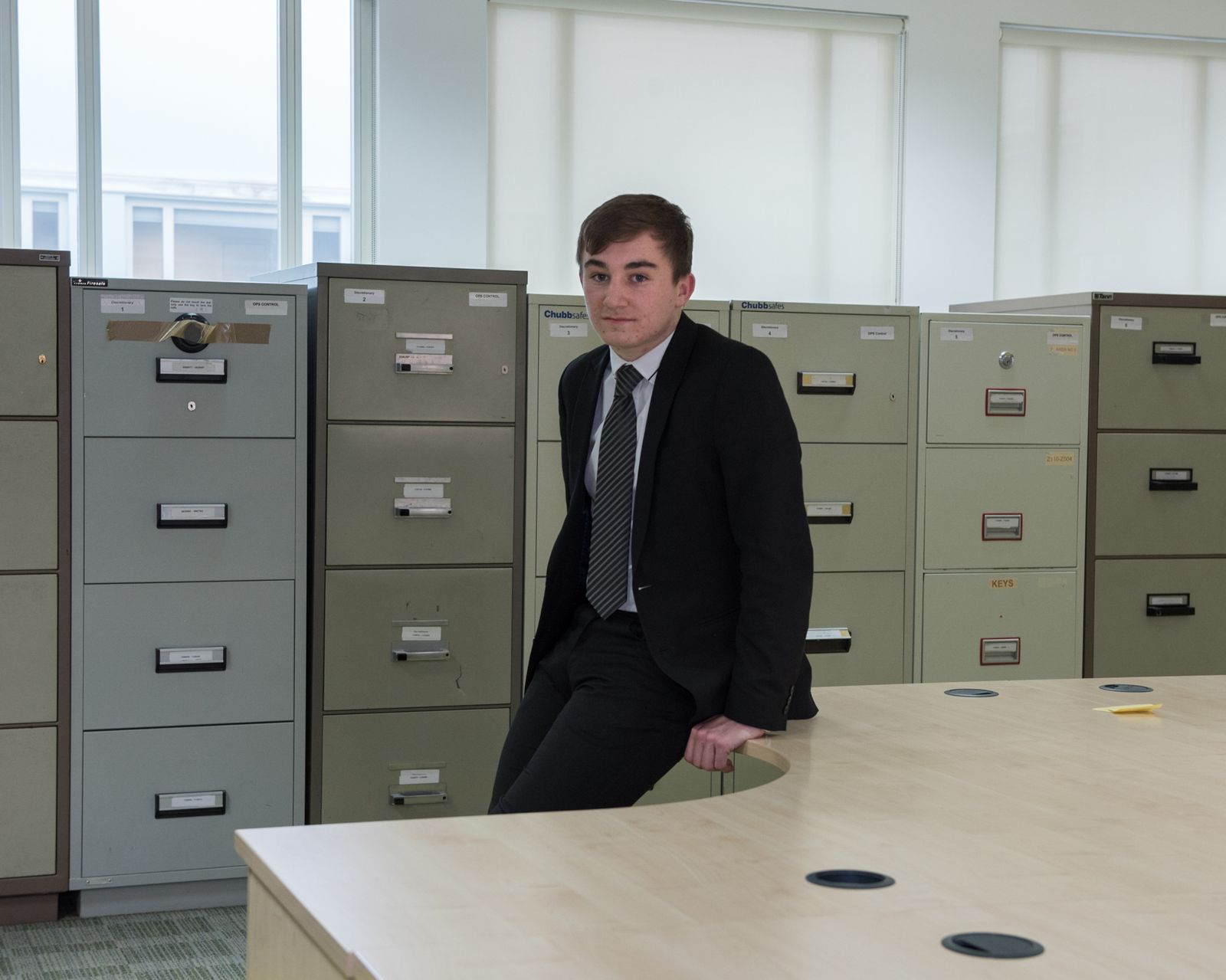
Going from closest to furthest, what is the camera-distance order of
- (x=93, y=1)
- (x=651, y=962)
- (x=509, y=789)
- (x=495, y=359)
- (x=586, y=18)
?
(x=651, y=962) → (x=509, y=789) → (x=495, y=359) → (x=93, y=1) → (x=586, y=18)

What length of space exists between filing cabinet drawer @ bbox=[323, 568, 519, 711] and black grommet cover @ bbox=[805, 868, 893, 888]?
2.25 metres

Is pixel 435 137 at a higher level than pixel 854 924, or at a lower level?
higher

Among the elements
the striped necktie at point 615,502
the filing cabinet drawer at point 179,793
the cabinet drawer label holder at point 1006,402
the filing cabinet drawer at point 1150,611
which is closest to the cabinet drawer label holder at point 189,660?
the filing cabinet drawer at point 179,793

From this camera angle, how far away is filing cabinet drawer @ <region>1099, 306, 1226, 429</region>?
150 inches

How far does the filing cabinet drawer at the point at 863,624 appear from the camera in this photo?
367 centimetres

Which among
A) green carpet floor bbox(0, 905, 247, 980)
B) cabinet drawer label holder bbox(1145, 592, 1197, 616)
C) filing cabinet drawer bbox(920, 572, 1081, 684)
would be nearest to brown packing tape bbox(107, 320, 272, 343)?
green carpet floor bbox(0, 905, 247, 980)

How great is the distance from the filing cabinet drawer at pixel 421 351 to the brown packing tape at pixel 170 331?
26cm

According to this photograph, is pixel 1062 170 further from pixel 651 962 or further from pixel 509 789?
pixel 651 962

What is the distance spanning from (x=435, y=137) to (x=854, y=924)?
3804 millimetres

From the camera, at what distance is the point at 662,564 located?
183 cm

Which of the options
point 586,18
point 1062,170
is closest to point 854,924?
point 586,18

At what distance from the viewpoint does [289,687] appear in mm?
3309

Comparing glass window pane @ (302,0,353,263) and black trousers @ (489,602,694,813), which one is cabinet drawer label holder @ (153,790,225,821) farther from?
glass window pane @ (302,0,353,263)

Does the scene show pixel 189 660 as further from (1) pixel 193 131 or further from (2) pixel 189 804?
(1) pixel 193 131
